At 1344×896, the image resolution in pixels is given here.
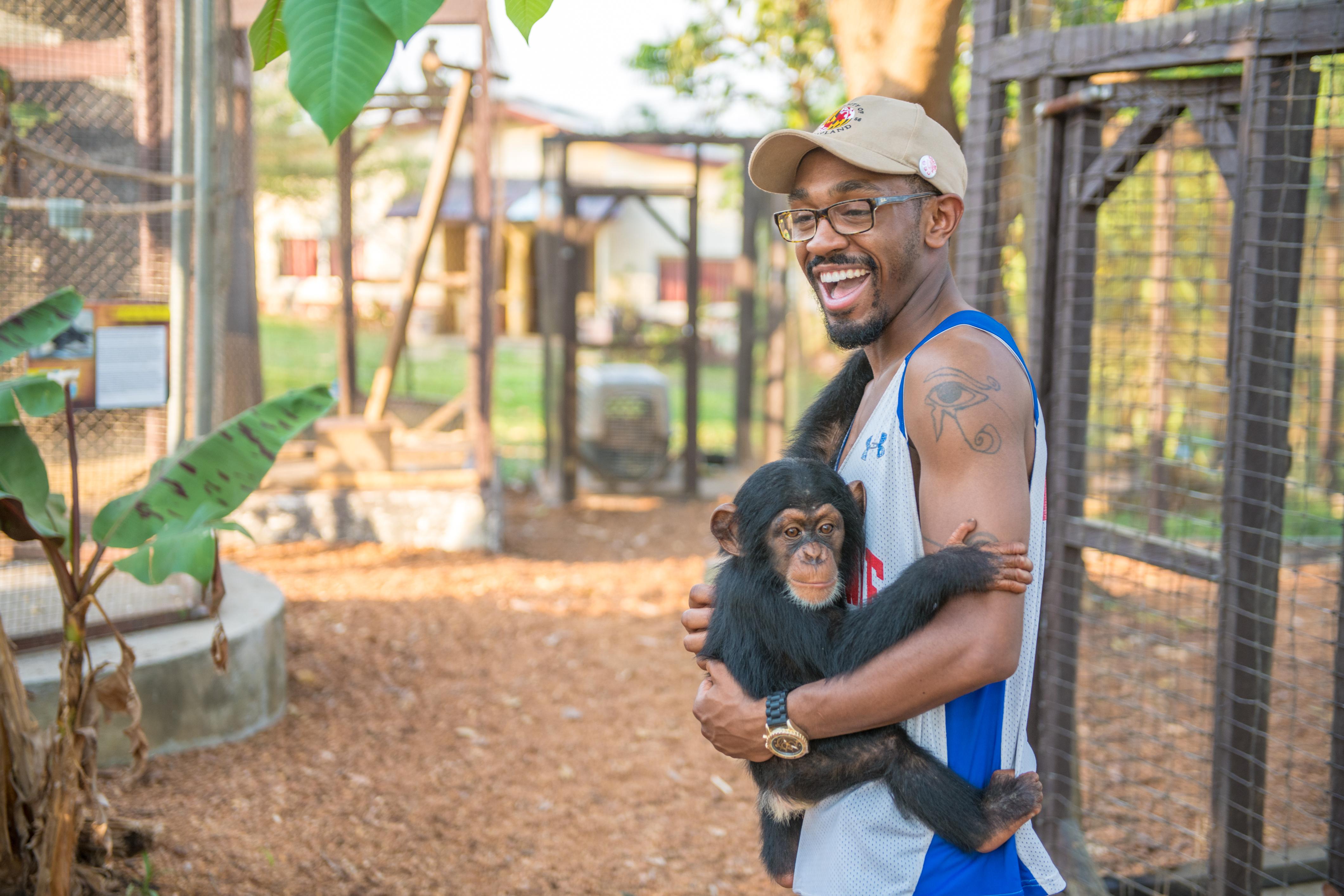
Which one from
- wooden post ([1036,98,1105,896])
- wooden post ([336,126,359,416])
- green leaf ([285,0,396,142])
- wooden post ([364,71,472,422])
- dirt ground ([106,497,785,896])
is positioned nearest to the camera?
green leaf ([285,0,396,142])

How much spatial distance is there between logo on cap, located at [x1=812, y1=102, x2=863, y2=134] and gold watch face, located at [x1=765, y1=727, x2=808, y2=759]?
40.6 inches

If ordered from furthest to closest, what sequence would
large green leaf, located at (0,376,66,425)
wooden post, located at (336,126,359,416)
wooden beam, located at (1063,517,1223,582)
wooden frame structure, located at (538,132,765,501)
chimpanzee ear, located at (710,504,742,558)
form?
wooden frame structure, located at (538,132,765,501), wooden post, located at (336,126,359,416), wooden beam, located at (1063,517,1223,582), large green leaf, located at (0,376,66,425), chimpanzee ear, located at (710,504,742,558)

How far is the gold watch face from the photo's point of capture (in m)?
1.76

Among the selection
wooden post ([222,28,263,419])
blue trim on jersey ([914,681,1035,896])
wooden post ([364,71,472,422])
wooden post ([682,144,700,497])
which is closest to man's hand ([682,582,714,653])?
blue trim on jersey ([914,681,1035,896])

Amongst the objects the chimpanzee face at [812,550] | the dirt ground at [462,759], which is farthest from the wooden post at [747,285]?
the chimpanzee face at [812,550]

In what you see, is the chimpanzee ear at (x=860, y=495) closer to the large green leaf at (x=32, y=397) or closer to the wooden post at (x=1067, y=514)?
the wooden post at (x=1067, y=514)

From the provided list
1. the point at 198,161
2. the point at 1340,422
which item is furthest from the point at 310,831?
the point at 1340,422

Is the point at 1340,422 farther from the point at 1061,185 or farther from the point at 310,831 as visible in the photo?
the point at 310,831

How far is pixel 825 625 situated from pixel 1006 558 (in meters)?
0.49

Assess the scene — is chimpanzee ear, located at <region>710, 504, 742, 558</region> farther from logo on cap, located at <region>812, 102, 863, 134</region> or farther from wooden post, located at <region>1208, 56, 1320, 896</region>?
wooden post, located at <region>1208, 56, 1320, 896</region>

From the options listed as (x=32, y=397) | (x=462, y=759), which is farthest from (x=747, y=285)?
(x=32, y=397)

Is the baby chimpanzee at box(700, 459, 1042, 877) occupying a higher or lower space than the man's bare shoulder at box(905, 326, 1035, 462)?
lower

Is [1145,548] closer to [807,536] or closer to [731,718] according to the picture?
[807,536]

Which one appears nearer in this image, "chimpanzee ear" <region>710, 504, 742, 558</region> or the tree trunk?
"chimpanzee ear" <region>710, 504, 742, 558</region>
